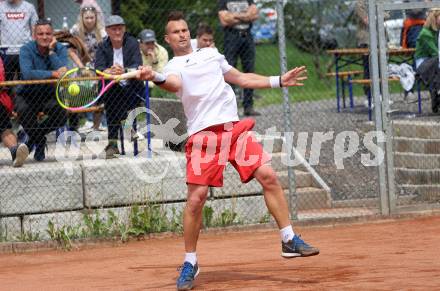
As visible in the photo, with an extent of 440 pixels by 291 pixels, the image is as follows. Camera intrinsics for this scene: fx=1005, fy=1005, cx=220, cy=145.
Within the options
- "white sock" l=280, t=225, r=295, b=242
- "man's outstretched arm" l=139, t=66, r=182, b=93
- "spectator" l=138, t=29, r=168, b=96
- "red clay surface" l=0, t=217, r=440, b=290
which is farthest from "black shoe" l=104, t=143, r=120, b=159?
"white sock" l=280, t=225, r=295, b=242

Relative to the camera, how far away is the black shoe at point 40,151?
11341 millimetres

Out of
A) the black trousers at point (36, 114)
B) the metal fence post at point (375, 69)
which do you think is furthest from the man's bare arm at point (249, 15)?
the black trousers at point (36, 114)

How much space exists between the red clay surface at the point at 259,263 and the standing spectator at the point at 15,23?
282 cm

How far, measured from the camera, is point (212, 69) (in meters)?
8.03

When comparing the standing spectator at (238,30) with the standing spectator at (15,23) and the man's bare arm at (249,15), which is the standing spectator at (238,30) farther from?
the standing spectator at (15,23)

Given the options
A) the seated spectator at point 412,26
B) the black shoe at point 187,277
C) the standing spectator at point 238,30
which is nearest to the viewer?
the black shoe at point 187,277

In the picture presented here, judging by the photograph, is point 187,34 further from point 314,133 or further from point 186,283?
point 314,133

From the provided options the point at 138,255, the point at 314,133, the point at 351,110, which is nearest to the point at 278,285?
the point at 138,255

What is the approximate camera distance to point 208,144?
788 cm

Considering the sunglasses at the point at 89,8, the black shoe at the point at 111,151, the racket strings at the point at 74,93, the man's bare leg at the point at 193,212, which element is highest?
the sunglasses at the point at 89,8

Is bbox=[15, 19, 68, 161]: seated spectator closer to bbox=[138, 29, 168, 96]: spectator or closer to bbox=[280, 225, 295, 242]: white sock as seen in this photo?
bbox=[138, 29, 168, 96]: spectator

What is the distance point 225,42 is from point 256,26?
193 inches

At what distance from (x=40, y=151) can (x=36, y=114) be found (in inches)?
17.5

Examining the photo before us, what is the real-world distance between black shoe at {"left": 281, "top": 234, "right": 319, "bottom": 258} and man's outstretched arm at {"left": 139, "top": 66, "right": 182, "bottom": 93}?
151 centimetres
